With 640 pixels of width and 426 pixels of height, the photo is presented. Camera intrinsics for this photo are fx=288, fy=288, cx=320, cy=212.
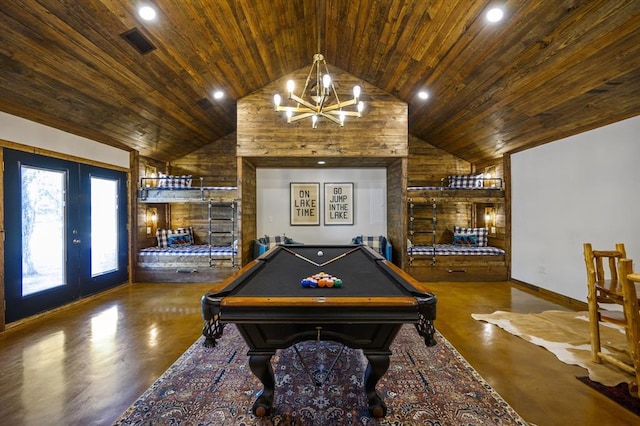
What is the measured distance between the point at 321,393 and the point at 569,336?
116 inches

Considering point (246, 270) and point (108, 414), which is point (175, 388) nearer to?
point (108, 414)

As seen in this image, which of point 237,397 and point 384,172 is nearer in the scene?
point 237,397

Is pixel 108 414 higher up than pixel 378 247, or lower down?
lower down

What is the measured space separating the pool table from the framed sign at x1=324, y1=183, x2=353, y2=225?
4.24 m

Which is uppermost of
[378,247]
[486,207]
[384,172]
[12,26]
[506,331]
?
[12,26]

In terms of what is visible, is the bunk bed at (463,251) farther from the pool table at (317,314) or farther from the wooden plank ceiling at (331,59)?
the pool table at (317,314)

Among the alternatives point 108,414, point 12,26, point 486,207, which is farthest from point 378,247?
point 12,26

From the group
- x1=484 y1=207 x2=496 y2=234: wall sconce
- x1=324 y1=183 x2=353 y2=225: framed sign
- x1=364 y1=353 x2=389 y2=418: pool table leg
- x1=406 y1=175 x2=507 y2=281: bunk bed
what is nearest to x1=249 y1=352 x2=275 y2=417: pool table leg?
x1=364 y1=353 x2=389 y2=418: pool table leg

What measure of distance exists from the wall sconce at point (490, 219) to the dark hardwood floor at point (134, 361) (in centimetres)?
221

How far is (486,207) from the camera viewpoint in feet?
22.0

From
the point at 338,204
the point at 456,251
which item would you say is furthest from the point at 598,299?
the point at 338,204

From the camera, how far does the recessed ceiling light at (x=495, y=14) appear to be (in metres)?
2.92

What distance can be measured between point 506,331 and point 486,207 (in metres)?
4.01

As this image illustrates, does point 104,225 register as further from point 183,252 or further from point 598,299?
point 598,299
